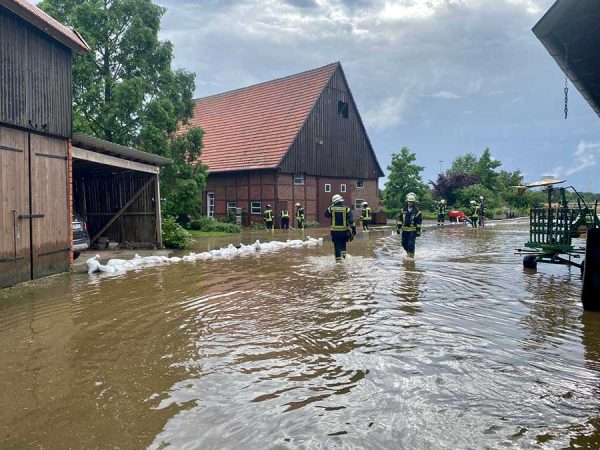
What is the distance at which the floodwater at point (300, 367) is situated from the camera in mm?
3531

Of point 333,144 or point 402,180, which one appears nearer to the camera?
point 333,144

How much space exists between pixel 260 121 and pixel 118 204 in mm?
18147

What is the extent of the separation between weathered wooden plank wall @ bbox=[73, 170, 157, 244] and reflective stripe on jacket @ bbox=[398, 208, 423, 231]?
840 centimetres

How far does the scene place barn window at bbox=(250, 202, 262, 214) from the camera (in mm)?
30656

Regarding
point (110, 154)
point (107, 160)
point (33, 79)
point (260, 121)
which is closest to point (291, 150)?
point (260, 121)

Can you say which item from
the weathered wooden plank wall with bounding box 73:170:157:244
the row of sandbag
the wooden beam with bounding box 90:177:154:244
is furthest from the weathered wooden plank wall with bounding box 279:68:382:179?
the wooden beam with bounding box 90:177:154:244

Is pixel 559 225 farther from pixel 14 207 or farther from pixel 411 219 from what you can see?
pixel 14 207

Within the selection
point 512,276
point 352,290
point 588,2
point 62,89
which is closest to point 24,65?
point 62,89

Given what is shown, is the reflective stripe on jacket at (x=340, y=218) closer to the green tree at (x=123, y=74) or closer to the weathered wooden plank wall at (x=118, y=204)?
the weathered wooden plank wall at (x=118, y=204)

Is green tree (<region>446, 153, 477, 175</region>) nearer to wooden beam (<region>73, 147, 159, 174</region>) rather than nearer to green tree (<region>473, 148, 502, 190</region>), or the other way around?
green tree (<region>473, 148, 502, 190</region>)

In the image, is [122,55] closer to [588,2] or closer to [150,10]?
[150,10]

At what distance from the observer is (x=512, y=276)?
10461 millimetres

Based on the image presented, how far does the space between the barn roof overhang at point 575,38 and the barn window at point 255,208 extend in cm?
2360

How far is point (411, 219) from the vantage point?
13.0 m
